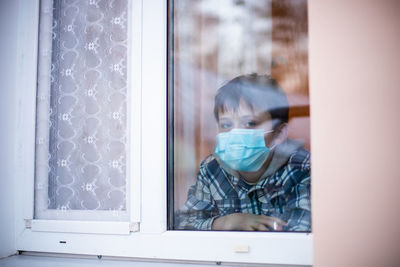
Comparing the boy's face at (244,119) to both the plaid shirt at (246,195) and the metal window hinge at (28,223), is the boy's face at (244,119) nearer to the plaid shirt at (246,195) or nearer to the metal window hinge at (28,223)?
the plaid shirt at (246,195)

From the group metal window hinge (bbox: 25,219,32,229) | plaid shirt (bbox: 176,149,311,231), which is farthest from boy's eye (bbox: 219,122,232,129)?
metal window hinge (bbox: 25,219,32,229)

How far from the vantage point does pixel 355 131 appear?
0.79 metres

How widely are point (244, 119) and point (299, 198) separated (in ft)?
1.38

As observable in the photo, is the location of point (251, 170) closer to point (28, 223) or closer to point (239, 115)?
point (239, 115)

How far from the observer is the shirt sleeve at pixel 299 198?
1.32 meters

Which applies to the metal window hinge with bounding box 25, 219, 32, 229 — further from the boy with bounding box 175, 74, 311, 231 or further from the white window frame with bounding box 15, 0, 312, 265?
the boy with bounding box 175, 74, 311, 231

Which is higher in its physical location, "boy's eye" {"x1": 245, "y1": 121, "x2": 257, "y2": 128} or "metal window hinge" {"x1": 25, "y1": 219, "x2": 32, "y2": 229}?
"boy's eye" {"x1": 245, "y1": 121, "x2": 257, "y2": 128}

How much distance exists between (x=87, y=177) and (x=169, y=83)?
0.57m

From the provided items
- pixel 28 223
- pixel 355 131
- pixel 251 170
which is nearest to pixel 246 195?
pixel 251 170

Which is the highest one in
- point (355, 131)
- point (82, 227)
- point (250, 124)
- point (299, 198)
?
point (250, 124)

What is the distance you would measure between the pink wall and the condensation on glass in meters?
0.90

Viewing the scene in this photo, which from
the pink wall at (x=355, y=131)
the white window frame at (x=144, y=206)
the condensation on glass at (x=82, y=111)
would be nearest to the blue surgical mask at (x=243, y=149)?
the white window frame at (x=144, y=206)

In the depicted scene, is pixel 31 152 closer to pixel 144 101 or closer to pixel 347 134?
pixel 144 101

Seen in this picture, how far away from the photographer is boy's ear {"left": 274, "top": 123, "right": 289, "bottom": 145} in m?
1.45
